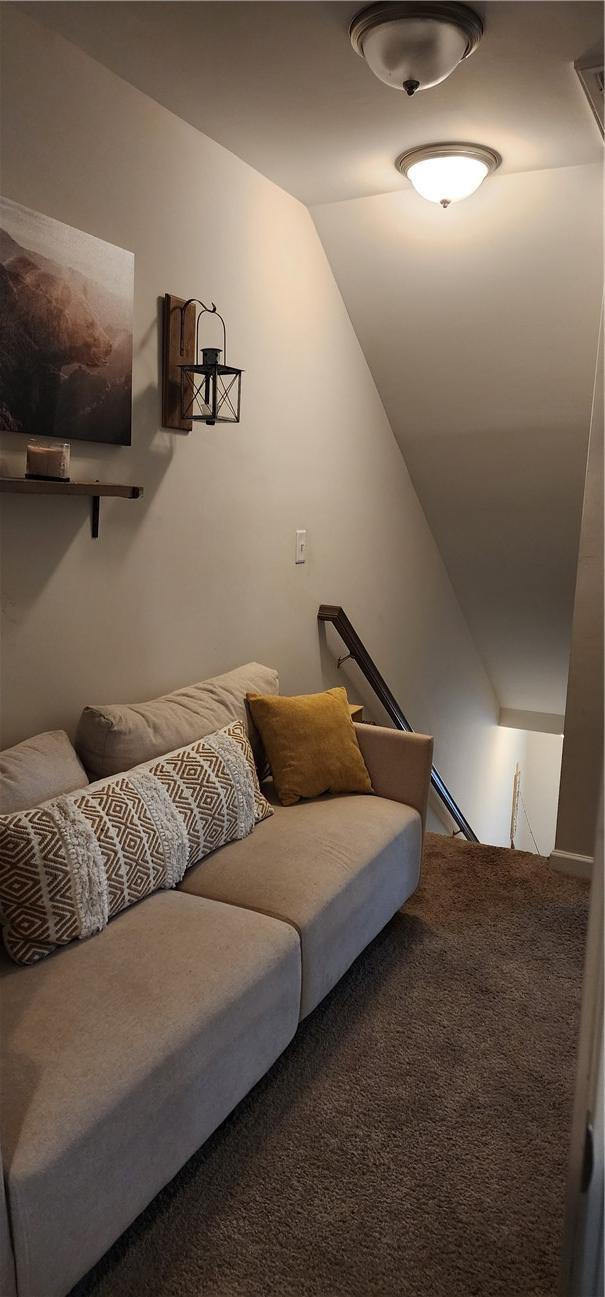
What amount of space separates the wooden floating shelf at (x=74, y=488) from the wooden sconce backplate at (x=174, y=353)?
0.30m

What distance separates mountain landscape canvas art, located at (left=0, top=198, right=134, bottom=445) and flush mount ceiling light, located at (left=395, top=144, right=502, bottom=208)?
1.00m

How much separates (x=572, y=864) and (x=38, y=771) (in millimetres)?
2118

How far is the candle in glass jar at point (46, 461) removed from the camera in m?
2.23

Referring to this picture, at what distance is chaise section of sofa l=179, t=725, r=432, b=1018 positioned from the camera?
228 centimetres

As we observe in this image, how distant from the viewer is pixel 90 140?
243cm

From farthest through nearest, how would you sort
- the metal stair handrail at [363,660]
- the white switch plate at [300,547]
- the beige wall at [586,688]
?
the metal stair handrail at [363,660] → the white switch plate at [300,547] → the beige wall at [586,688]

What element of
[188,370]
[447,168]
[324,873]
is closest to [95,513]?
[188,370]

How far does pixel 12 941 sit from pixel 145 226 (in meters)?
2.01

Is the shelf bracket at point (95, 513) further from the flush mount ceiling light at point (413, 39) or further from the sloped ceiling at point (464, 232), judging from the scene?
the flush mount ceiling light at point (413, 39)

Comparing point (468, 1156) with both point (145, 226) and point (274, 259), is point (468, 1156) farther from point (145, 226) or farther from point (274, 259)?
point (274, 259)

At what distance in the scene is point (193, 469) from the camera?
3.01m

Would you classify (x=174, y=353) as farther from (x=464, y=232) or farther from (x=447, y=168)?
(x=464, y=232)

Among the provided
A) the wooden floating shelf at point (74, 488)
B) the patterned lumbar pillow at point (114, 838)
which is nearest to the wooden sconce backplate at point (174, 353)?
the wooden floating shelf at point (74, 488)

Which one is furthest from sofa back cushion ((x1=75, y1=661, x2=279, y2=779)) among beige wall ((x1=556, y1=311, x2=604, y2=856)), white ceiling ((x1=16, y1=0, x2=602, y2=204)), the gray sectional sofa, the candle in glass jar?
white ceiling ((x1=16, y1=0, x2=602, y2=204))
